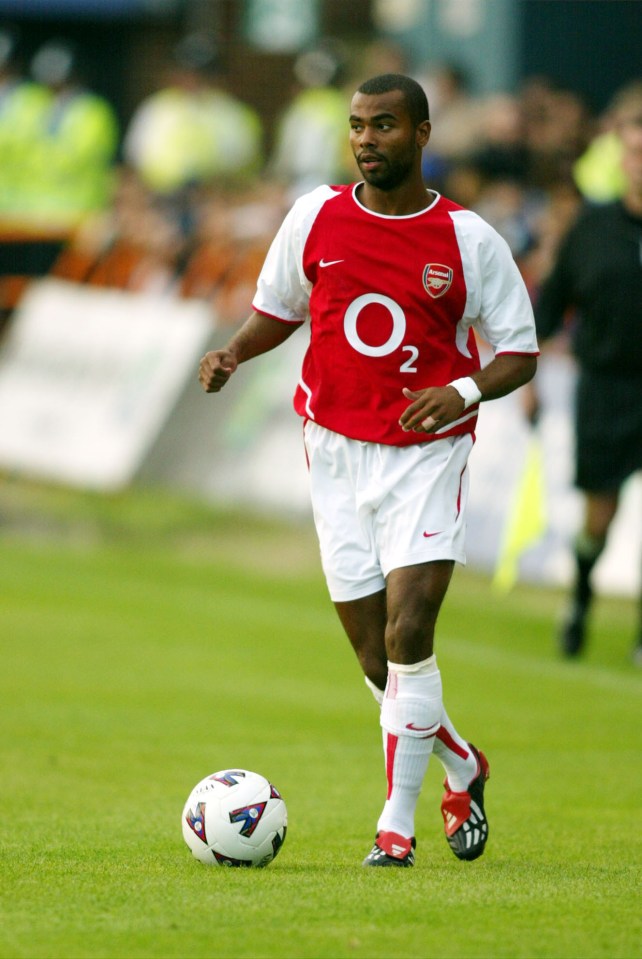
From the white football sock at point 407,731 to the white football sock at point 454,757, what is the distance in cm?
20

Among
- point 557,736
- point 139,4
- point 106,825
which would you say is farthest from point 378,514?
point 139,4

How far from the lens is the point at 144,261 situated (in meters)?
18.0

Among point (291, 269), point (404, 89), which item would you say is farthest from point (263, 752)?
point (404, 89)

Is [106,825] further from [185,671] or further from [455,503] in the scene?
[185,671]

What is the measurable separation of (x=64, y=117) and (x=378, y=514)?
15.1 meters

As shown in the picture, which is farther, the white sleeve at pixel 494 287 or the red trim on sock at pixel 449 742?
the red trim on sock at pixel 449 742

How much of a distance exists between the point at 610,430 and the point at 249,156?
34.2 ft

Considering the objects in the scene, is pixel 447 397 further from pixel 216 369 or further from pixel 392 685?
pixel 392 685

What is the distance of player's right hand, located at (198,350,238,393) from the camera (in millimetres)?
5770

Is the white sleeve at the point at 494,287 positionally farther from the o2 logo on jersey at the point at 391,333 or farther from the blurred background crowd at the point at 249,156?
the blurred background crowd at the point at 249,156

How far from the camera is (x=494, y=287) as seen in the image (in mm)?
5688

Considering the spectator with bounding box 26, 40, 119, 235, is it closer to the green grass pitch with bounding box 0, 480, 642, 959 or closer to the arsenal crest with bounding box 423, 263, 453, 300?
the green grass pitch with bounding box 0, 480, 642, 959

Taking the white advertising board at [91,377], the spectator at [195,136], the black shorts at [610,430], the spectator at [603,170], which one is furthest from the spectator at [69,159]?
the black shorts at [610,430]

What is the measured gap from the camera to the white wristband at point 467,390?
551 centimetres
